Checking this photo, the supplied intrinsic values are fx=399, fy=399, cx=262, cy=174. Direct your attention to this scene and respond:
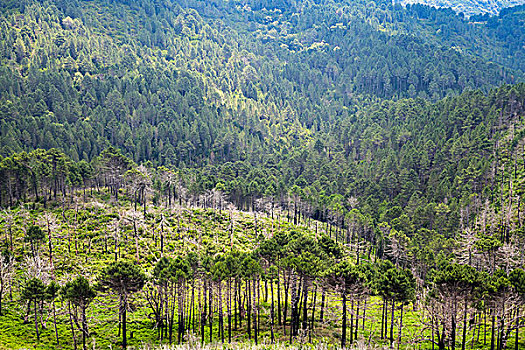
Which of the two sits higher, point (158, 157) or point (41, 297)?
point (158, 157)

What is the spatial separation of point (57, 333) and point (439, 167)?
137687 millimetres

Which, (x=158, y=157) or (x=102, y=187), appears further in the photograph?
(x=158, y=157)

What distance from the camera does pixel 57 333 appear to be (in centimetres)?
6003

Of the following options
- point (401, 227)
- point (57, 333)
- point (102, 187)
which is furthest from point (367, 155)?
point (57, 333)

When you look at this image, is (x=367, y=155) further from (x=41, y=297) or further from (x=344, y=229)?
(x=41, y=297)

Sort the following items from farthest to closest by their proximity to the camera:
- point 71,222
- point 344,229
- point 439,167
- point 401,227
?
point 439,167 → point 344,229 → point 401,227 → point 71,222

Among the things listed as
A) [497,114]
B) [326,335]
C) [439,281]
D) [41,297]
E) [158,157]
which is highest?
[497,114]

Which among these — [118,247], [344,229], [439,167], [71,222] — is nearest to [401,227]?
[344,229]

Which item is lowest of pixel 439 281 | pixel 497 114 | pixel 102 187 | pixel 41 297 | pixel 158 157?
pixel 41 297

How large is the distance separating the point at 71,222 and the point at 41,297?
149 feet

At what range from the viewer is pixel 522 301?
51.8 m

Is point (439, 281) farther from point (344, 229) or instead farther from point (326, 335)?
point (344, 229)

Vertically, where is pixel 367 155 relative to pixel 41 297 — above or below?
above

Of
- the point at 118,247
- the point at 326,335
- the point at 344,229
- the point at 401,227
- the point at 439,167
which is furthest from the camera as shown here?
the point at 439,167
